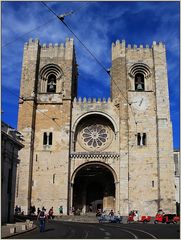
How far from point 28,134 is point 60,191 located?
5.90 meters

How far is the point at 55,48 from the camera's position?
1336 inches

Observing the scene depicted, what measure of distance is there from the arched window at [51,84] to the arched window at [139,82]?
8.27 metres

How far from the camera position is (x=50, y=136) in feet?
101

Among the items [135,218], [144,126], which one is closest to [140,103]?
[144,126]

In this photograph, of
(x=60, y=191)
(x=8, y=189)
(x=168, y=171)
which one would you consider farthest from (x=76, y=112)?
(x=8, y=189)

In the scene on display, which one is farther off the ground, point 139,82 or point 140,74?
point 140,74

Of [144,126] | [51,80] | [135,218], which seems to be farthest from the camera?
[51,80]

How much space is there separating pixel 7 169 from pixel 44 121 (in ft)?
39.9

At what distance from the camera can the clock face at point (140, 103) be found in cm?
3105

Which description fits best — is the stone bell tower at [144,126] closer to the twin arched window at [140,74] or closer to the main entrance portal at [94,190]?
the twin arched window at [140,74]

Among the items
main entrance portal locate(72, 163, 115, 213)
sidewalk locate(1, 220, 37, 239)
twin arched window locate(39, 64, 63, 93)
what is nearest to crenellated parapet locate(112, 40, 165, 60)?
twin arched window locate(39, 64, 63, 93)

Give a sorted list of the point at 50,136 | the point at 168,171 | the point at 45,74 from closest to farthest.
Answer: the point at 168,171 < the point at 50,136 < the point at 45,74

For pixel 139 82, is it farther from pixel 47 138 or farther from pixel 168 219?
pixel 168 219

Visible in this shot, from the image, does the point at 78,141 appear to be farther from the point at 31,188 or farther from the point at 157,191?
the point at 157,191
